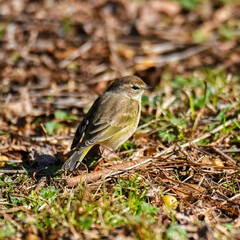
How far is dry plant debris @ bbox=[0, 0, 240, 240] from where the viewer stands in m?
4.55

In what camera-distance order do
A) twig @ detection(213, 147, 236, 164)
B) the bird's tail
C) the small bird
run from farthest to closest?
twig @ detection(213, 147, 236, 164) → the small bird → the bird's tail

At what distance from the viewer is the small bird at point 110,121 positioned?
5.75 metres

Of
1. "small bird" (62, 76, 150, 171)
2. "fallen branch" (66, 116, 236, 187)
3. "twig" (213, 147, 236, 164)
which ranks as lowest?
"twig" (213, 147, 236, 164)

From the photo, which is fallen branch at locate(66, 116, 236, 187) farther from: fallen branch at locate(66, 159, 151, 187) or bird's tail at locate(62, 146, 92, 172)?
bird's tail at locate(62, 146, 92, 172)

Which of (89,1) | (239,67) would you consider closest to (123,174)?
(239,67)

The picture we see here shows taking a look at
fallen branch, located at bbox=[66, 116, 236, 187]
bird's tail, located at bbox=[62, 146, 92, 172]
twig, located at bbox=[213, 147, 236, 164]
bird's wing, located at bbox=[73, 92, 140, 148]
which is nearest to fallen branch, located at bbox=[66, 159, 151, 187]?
fallen branch, located at bbox=[66, 116, 236, 187]

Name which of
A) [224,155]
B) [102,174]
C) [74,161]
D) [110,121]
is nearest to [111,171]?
[102,174]

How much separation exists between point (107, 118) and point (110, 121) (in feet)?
0.20

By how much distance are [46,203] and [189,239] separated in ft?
5.29

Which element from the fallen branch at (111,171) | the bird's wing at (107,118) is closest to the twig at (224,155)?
the fallen branch at (111,171)

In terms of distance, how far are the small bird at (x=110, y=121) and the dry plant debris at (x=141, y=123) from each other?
283mm

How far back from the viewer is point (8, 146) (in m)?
6.56

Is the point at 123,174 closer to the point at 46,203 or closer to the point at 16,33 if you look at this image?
the point at 46,203

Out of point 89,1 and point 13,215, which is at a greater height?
point 89,1
